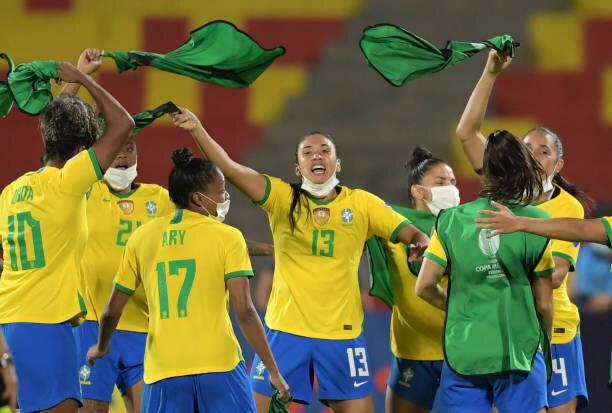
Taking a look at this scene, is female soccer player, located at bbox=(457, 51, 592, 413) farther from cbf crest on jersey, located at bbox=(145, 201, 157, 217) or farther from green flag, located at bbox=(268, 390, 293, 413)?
cbf crest on jersey, located at bbox=(145, 201, 157, 217)

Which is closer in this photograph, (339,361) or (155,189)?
(339,361)

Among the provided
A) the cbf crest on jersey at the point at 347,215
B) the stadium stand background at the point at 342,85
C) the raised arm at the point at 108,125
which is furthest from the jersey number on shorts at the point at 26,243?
the stadium stand background at the point at 342,85

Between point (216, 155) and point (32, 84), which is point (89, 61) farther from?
point (216, 155)

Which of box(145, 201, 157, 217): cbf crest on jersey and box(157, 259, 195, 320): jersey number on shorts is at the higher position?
box(145, 201, 157, 217): cbf crest on jersey

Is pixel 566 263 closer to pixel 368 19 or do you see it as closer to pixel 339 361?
pixel 339 361

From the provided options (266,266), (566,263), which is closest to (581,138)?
(266,266)

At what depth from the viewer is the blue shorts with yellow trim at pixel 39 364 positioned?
15.7ft

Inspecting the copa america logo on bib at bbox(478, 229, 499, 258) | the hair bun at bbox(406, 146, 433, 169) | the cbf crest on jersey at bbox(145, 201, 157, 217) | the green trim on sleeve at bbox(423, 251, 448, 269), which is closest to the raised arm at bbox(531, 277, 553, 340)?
the copa america logo on bib at bbox(478, 229, 499, 258)

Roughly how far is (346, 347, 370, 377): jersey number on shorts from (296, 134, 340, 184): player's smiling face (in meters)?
0.86

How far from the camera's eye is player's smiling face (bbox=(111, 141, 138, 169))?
5.93 m

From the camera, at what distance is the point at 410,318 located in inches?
230

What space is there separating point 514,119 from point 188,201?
6.02 meters

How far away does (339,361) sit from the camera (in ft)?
17.9

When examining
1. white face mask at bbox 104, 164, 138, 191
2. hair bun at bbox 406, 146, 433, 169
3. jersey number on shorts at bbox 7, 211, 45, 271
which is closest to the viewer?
jersey number on shorts at bbox 7, 211, 45, 271
